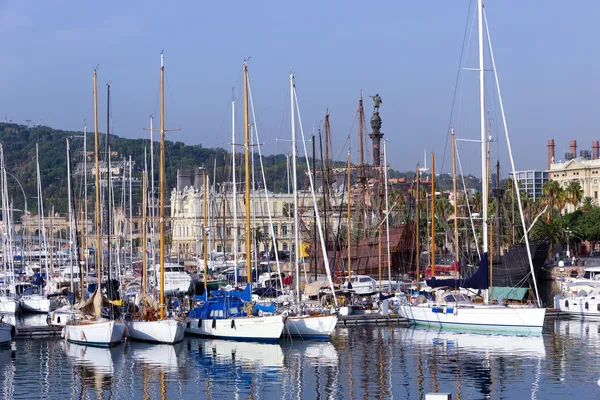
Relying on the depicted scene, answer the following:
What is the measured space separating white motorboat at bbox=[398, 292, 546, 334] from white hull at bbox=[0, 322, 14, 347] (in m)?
20.1

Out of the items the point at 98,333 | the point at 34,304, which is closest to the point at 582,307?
the point at 98,333

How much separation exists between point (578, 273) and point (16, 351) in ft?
167

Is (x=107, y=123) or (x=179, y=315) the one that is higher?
(x=107, y=123)

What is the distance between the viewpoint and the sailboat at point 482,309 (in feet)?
163

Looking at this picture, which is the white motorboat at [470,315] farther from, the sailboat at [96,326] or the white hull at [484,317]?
the sailboat at [96,326]

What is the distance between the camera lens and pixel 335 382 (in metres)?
37.9

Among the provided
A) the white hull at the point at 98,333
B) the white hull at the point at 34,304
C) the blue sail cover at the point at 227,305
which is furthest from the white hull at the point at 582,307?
the white hull at the point at 34,304

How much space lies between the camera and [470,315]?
51438 mm

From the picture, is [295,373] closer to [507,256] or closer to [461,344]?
[461,344]

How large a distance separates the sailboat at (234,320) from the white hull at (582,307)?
808 inches

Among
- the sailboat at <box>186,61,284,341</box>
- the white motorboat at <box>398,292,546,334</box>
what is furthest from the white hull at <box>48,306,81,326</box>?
the white motorboat at <box>398,292,546,334</box>

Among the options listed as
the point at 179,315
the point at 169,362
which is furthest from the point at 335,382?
the point at 179,315

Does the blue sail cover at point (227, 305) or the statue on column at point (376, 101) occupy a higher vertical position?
the statue on column at point (376, 101)

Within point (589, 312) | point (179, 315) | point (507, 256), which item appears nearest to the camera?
point (179, 315)
